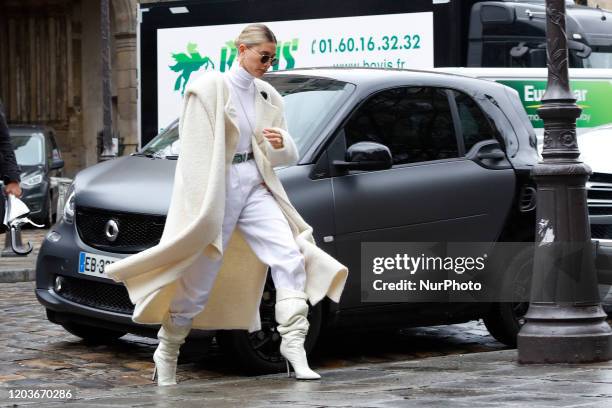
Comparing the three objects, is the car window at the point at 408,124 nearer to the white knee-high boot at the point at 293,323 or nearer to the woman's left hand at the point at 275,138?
the woman's left hand at the point at 275,138

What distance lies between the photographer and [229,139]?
6.80 m

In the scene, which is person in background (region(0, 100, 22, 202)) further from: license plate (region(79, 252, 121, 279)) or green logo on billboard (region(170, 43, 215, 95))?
green logo on billboard (region(170, 43, 215, 95))

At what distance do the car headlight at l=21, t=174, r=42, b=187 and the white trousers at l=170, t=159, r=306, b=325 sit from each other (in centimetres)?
1525

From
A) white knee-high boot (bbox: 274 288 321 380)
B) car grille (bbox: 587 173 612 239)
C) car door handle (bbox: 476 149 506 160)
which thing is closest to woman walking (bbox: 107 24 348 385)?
white knee-high boot (bbox: 274 288 321 380)

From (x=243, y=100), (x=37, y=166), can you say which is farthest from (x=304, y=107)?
(x=37, y=166)

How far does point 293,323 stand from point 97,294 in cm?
166

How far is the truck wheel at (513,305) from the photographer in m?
8.70

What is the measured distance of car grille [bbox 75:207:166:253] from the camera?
761cm

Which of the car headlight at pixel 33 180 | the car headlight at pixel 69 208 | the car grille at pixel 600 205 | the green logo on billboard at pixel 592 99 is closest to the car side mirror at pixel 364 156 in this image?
the car headlight at pixel 69 208

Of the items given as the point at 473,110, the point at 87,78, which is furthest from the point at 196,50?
the point at 87,78

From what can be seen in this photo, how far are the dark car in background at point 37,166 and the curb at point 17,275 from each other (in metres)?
7.59

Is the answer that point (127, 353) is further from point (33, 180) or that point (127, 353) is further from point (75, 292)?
point (33, 180)

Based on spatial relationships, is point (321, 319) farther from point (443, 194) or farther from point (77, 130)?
point (77, 130)

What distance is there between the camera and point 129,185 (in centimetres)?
791
